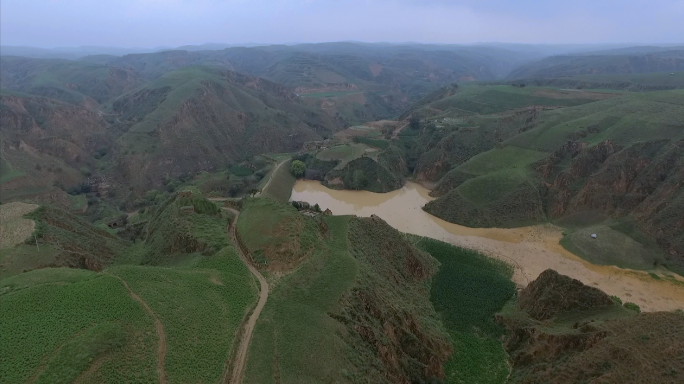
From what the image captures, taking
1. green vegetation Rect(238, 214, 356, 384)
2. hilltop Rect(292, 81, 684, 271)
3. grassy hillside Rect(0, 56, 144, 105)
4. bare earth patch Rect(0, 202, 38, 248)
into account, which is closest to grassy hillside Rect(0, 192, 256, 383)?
bare earth patch Rect(0, 202, 38, 248)

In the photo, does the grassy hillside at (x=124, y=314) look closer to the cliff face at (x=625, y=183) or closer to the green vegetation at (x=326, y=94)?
the cliff face at (x=625, y=183)

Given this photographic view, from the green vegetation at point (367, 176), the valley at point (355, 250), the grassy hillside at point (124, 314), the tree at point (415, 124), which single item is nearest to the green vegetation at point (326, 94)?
the valley at point (355, 250)

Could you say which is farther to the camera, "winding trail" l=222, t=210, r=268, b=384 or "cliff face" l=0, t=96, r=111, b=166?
"cliff face" l=0, t=96, r=111, b=166

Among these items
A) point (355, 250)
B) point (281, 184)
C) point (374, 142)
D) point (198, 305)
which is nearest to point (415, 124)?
point (374, 142)

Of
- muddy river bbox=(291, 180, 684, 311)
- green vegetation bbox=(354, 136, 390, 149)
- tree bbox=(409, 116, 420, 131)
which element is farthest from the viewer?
tree bbox=(409, 116, 420, 131)

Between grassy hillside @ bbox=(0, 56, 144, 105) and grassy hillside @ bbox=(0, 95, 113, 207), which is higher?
grassy hillside @ bbox=(0, 56, 144, 105)

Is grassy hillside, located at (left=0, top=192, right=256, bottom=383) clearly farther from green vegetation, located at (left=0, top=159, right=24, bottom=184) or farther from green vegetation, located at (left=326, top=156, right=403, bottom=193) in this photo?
green vegetation, located at (left=0, top=159, right=24, bottom=184)

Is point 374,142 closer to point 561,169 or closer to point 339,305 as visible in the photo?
point 561,169
